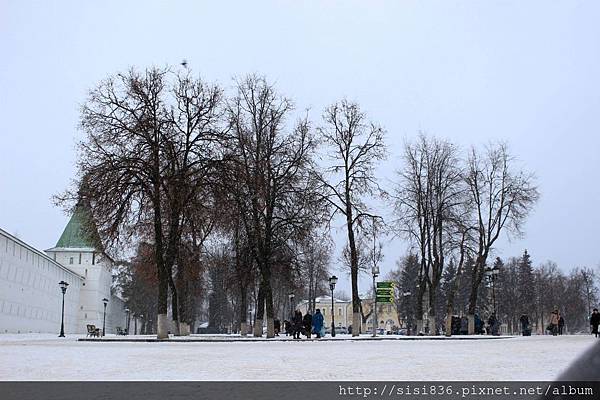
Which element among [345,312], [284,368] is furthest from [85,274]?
[284,368]

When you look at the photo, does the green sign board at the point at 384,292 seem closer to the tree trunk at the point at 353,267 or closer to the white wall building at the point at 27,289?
the tree trunk at the point at 353,267

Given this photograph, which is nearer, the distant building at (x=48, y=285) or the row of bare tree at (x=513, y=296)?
the distant building at (x=48, y=285)

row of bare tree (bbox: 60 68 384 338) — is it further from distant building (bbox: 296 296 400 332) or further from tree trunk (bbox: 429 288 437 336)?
distant building (bbox: 296 296 400 332)

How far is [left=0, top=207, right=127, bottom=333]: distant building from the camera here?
4847 cm

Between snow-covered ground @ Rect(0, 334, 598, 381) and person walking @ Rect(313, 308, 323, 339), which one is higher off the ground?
person walking @ Rect(313, 308, 323, 339)

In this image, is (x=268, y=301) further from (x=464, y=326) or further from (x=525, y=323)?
(x=525, y=323)

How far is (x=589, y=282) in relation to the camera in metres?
105

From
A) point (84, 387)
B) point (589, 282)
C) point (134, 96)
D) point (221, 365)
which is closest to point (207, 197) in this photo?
point (134, 96)

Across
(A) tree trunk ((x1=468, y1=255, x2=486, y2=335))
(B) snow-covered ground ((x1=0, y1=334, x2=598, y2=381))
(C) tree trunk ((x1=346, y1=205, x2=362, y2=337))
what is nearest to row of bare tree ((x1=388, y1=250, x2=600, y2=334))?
(A) tree trunk ((x1=468, y1=255, x2=486, y2=335))

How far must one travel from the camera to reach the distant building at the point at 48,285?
48.5 metres

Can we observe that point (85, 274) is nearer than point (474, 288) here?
No

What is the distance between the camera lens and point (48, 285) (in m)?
62.4

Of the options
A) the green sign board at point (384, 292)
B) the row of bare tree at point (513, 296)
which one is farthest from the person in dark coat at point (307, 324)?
the row of bare tree at point (513, 296)

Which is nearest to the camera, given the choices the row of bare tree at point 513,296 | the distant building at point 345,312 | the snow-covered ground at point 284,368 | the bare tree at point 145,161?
the snow-covered ground at point 284,368
